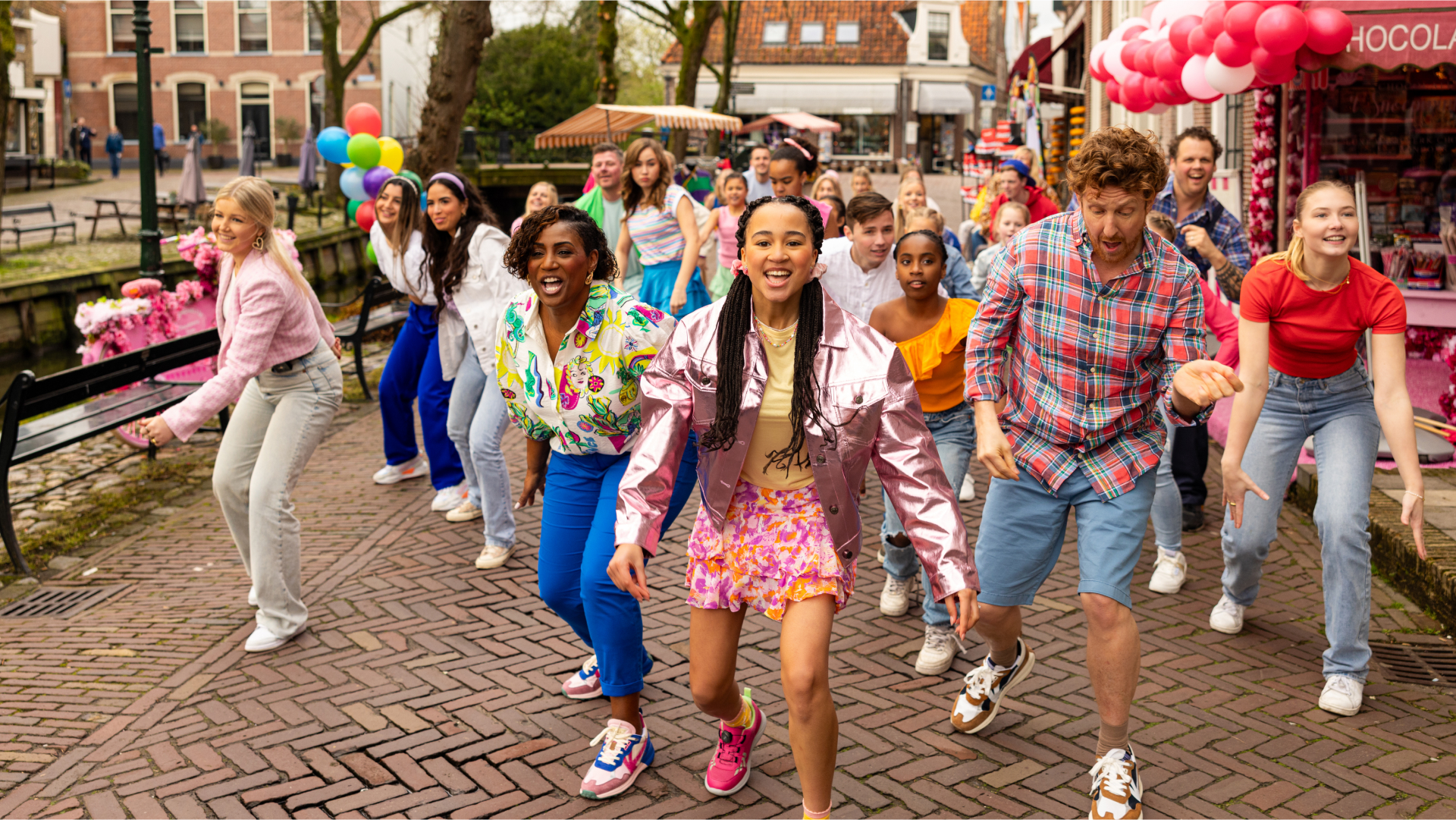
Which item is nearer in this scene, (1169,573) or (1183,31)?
(1169,573)

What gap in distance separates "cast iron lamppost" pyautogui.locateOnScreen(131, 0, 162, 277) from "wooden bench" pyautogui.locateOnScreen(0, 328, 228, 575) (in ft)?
12.3

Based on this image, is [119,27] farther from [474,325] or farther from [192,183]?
[474,325]

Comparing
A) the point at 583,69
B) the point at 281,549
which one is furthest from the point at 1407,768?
the point at 583,69

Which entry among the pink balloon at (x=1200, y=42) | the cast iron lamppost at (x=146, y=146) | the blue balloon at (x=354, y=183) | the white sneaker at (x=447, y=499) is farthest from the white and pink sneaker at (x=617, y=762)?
the cast iron lamppost at (x=146, y=146)

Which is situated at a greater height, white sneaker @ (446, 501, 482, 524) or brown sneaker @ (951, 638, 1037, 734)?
white sneaker @ (446, 501, 482, 524)

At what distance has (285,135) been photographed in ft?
153

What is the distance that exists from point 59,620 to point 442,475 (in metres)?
2.10

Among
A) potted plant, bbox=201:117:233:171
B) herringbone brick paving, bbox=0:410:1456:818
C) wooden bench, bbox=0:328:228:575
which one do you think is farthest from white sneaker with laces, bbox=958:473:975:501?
potted plant, bbox=201:117:233:171

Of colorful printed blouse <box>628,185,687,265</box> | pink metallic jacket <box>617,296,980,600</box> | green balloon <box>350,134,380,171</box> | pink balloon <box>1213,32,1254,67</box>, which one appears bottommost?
pink metallic jacket <box>617,296,980,600</box>

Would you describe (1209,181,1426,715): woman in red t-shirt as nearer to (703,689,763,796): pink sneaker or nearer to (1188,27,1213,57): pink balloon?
(703,689,763,796): pink sneaker

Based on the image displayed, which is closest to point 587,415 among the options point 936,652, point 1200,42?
point 936,652

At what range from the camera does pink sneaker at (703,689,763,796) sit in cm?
367

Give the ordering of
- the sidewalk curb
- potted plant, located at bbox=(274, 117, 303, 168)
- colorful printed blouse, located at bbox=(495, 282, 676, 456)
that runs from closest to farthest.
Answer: colorful printed blouse, located at bbox=(495, 282, 676, 456)
the sidewalk curb
potted plant, located at bbox=(274, 117, 303, 168)

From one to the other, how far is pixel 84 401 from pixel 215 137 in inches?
1648
